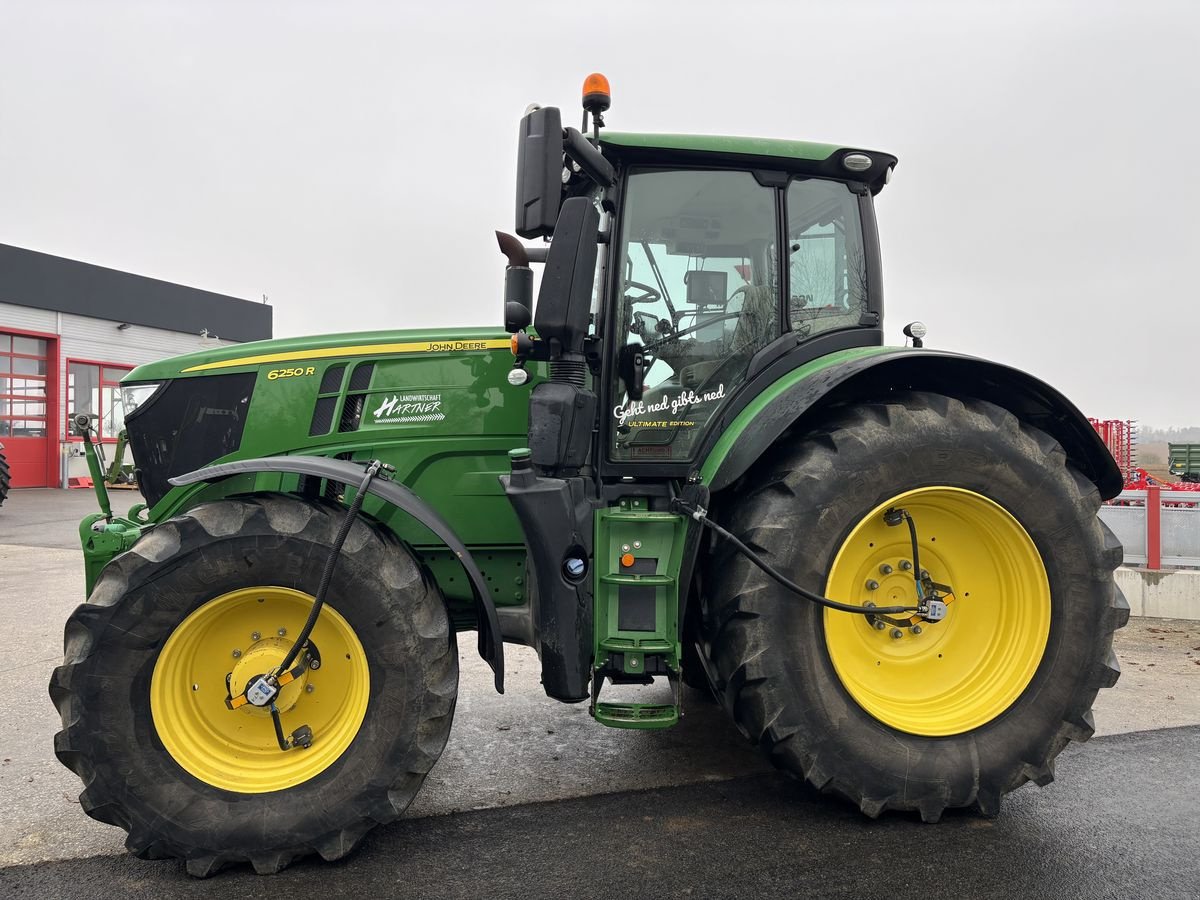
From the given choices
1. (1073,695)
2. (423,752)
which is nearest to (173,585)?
(423,752)

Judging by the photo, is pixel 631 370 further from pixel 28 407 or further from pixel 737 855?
pixel 28 407

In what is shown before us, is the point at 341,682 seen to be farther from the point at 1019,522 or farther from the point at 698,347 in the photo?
the point at 1019,522

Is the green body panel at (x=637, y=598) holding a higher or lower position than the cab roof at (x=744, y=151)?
lower

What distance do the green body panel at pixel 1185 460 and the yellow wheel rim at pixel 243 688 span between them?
20.4 metres

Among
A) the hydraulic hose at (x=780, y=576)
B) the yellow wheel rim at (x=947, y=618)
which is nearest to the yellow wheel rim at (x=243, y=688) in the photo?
the hydraulic hose at (x=780, y=576)

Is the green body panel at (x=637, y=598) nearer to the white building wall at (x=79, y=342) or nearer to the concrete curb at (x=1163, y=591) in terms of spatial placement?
the concrete curb at (x=1163, y=591)

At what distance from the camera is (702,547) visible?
304cm

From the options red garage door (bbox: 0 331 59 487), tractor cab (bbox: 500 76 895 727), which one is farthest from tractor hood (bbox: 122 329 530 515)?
red garage door (bbox: 0 331 59 487)

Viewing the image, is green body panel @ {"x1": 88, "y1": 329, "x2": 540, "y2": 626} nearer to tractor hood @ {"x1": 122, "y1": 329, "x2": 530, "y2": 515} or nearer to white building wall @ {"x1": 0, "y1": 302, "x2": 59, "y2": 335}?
tractor hood @ {"x1": 122, "y1": 329, "x2": 530, "y2": 515}

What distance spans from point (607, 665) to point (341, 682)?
3.07 ft

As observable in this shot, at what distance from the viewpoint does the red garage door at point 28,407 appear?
19.3m

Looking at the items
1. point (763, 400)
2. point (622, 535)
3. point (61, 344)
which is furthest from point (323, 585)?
point (61, 344)

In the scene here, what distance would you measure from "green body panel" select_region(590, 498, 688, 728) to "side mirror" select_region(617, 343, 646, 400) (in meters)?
0.50

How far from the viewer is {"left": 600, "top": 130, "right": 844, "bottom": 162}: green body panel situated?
305cm
